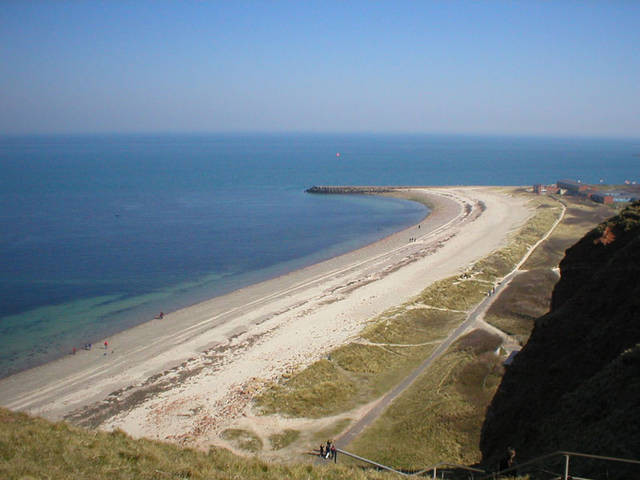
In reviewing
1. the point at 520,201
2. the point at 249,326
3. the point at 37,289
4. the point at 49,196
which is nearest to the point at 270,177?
the point at 49,196

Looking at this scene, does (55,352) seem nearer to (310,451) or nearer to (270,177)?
(310,451)

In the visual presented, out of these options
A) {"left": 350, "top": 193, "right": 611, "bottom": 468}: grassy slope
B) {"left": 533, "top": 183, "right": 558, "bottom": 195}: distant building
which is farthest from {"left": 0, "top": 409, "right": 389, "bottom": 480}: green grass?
{"left": 533, "top": 183, "right": 558, "bottom": 195}: distant building

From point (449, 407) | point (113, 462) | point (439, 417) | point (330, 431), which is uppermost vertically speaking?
point (113, 462)

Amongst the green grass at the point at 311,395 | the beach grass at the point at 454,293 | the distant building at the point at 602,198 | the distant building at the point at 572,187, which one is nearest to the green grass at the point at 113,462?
the green grass at the point at 311,395

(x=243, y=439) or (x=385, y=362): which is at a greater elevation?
(x=385, y=362)

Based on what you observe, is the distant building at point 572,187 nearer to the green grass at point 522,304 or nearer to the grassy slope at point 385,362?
the green grass at point 522,304

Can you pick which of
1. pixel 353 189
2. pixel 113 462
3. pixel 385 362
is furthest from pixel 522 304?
pixel 353 189

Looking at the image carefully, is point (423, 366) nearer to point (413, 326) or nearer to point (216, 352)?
point (413, 326)
